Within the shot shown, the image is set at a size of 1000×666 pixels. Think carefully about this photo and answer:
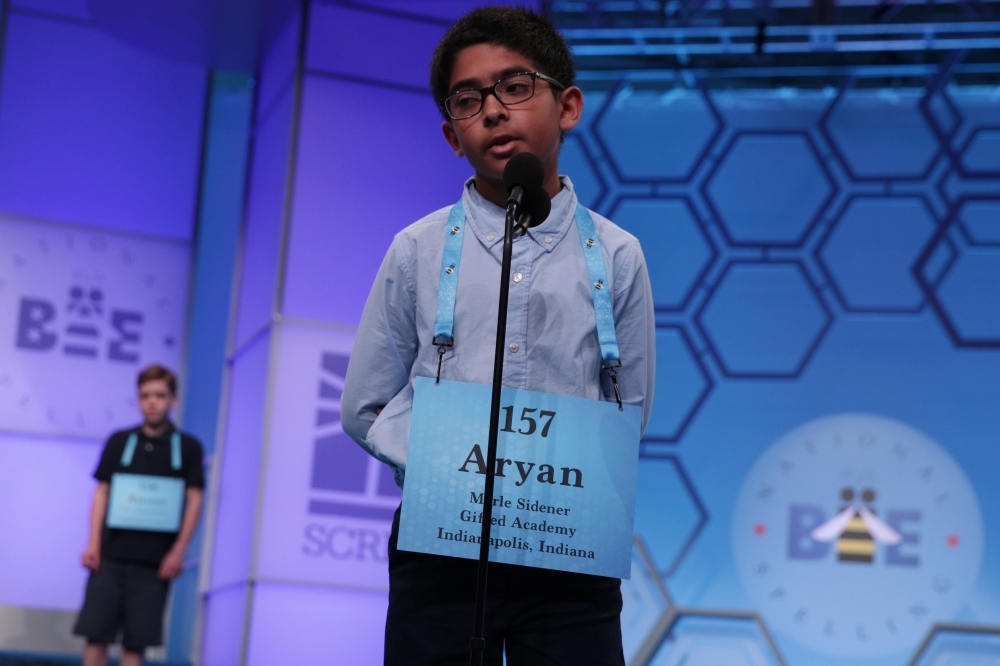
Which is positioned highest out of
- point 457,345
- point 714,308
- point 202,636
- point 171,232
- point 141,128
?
point 141,128

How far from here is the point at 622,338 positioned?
5.00 ft

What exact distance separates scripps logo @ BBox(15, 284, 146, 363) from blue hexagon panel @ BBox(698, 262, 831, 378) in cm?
289

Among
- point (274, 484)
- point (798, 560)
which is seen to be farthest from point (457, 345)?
point (798, 560)

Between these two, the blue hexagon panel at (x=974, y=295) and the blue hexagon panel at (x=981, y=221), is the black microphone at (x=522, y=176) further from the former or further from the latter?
the blue hexagon panel at (x=981, y=221)

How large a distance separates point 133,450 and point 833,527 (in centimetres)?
278

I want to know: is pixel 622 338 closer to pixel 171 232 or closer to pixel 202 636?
pixel 202 636

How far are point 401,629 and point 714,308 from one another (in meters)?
3.68

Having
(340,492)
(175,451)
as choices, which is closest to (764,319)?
(340,492)

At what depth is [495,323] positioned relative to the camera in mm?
1458

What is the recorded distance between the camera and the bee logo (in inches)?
179

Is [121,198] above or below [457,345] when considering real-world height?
above

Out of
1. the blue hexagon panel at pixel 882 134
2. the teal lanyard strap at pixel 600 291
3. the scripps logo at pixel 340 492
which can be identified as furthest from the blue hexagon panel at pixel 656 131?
the teal lanyard strap at pixel 600 291

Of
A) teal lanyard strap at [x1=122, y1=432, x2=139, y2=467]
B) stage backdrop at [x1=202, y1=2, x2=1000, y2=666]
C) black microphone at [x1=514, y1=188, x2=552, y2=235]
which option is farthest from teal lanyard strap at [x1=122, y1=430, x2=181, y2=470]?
black microphone at [x1=514, y1=188, x2=552, y2=235]

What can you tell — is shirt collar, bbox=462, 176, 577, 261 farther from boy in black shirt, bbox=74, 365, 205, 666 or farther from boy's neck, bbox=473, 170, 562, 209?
boy in black shirt, bbox=74, 365, 205, 666
